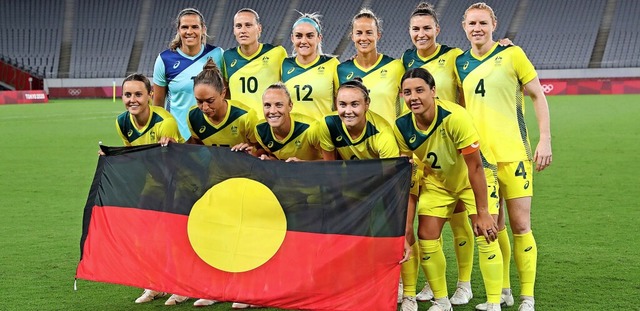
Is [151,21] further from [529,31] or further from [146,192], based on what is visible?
[146,192]

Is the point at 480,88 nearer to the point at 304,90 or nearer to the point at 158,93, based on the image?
the point at 304,90

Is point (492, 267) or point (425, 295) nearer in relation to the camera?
point (492, 267)

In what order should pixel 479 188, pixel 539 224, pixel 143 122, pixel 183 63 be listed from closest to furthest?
pixel 479 188
pixel 143 122
pixel 183 63
pixel 539 224

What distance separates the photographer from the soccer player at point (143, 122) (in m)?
5.52

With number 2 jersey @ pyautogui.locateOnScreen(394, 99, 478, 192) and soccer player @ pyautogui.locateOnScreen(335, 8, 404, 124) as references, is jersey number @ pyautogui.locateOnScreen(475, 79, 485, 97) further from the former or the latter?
soccer player @ pyautogui.locateOnScreen(335, 8, 404, 124)

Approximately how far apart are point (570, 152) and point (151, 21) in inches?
1300

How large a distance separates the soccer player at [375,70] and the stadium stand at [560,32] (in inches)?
1324

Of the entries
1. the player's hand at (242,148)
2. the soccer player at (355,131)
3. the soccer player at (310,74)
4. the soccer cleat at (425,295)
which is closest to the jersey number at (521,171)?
the soccer player at (355,131)

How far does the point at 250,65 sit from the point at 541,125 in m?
2.08

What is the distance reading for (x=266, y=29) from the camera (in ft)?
140

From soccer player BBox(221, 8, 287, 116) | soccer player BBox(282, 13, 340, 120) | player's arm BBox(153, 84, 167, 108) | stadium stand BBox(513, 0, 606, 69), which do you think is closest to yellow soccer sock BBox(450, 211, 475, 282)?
soccer player BBox(282, 13, 340, 120)

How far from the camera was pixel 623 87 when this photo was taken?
3206cm

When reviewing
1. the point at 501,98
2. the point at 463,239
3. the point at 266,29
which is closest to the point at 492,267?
the point at 463,239

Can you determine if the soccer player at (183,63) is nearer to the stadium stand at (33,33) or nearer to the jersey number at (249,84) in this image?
the jersey number at (249,84)
